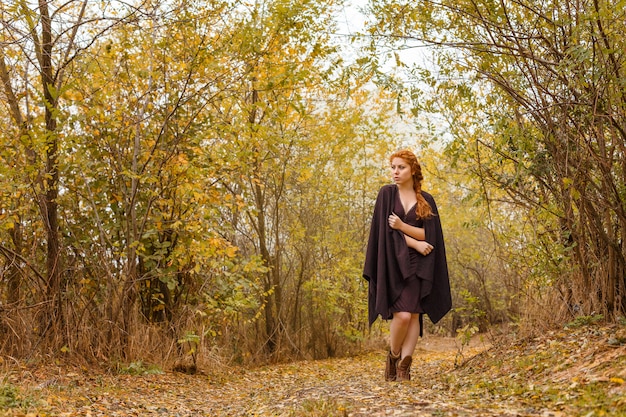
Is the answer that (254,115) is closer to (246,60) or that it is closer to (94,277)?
(246,60)

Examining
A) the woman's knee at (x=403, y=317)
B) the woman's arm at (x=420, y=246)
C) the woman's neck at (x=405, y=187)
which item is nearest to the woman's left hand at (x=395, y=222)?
the woman's arm at (x=420, y=246)

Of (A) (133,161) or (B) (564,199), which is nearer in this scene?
(B) (564,199)

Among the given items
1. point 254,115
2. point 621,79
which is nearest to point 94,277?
point 254,115

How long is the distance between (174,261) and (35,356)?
171 cm

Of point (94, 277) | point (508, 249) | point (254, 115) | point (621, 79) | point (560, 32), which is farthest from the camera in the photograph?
point (254, 115)

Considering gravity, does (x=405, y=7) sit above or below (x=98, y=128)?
above

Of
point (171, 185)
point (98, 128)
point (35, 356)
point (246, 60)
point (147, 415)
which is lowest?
point (147, 415)

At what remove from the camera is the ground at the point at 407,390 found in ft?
12.3

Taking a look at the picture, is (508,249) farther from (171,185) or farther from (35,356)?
(35,356)

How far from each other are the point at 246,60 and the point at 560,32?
2.85 meters

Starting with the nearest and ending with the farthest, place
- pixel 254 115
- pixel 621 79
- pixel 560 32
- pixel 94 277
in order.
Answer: pixel 621 79
pixel 560 32
pixel 94 277
pixel 254 115

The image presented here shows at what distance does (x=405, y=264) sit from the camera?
5609 mm

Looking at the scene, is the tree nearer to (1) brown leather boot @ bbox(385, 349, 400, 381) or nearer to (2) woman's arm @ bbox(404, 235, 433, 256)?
(2) woman's arm @ bbox(404, 235, 433, 256)

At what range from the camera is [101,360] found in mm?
6207
